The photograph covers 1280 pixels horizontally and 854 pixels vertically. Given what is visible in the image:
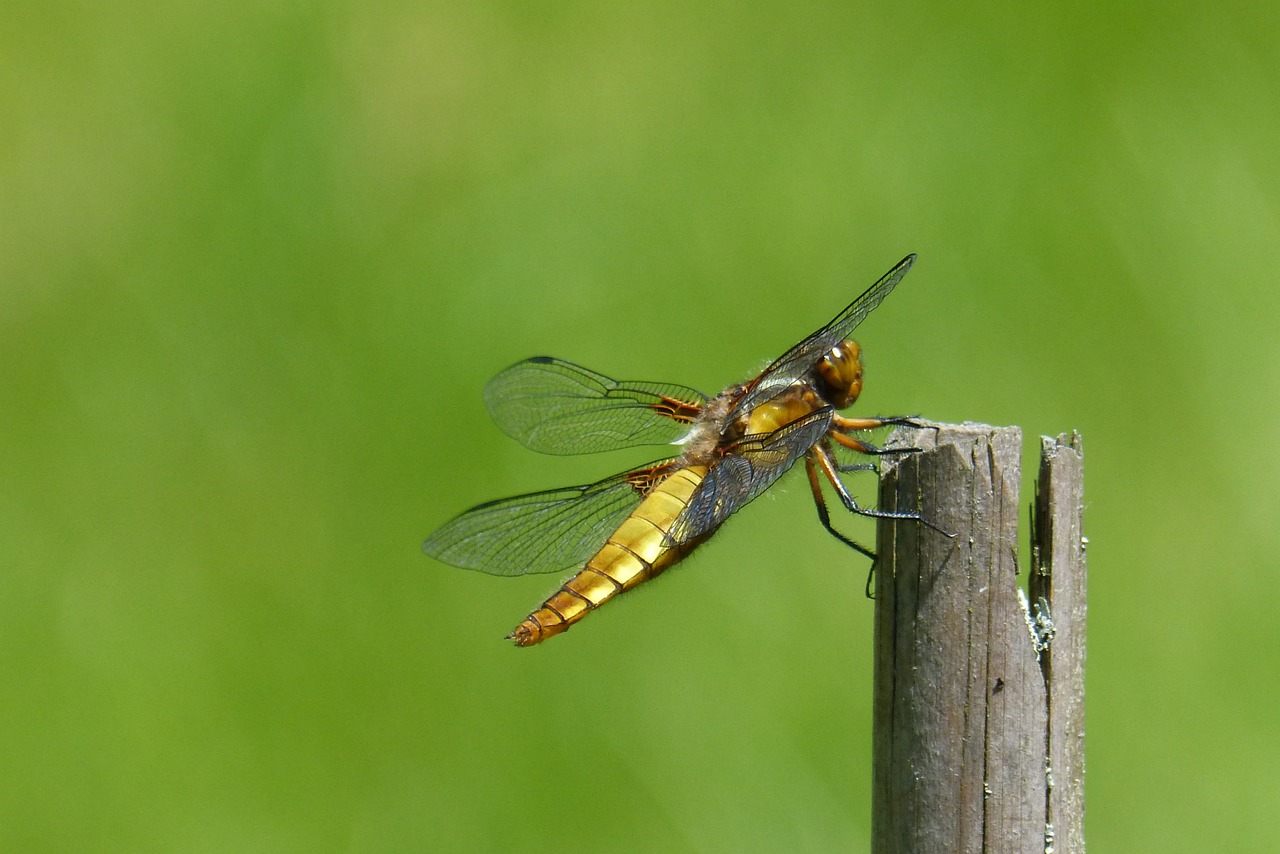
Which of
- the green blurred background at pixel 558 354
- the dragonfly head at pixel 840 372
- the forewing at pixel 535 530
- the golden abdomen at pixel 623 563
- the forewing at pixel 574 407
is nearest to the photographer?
the golden abdomen at pixel 623 563

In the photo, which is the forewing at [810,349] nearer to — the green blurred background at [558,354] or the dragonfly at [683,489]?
the dragonfly at [683,489]

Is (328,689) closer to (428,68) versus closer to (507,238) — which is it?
(507,238)

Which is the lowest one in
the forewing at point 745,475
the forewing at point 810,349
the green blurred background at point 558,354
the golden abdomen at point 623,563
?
the golden abdomen at point 623,563

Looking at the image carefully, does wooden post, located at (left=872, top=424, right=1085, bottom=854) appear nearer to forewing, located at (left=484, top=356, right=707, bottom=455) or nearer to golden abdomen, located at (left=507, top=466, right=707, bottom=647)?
golden abdomen, located at (left=507, top=466, right=707, bottom=647)

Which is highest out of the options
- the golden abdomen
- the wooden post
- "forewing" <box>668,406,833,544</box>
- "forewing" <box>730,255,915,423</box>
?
"forewing" <box>730,255,915,423</box>

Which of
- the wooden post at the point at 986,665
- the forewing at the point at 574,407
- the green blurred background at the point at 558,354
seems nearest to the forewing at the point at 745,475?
the forewing at the point at 574,407

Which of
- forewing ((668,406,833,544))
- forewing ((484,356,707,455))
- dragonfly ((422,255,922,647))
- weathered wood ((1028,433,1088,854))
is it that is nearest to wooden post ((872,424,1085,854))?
weathered wood ((1028,433,1088,854))

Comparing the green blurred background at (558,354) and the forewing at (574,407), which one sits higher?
the green blurred background at (558,354)
